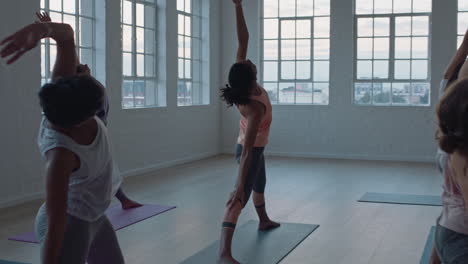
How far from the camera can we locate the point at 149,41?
7.63m

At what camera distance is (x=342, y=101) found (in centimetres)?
891

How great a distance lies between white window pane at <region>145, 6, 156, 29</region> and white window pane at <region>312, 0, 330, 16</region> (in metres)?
2.71

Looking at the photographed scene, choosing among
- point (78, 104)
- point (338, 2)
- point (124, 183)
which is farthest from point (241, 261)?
point (338, 2)

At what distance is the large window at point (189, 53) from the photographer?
8406 millimetres

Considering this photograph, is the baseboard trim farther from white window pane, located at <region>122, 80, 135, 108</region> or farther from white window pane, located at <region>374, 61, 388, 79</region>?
white window pane, located at <region>374, 61, 388, 79</region>

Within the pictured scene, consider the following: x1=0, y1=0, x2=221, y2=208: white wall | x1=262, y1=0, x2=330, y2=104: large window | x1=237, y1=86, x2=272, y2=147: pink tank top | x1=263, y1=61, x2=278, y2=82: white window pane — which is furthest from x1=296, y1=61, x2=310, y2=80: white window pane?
x1=237, y1=86, x2=272, y2=147: pink tank top

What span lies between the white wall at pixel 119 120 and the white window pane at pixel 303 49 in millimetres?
1304

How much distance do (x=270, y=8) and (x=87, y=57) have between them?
12.4 ft

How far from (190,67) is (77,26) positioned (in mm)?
2608

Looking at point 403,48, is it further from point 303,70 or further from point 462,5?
point 303,70

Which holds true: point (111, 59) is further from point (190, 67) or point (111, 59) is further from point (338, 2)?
point (338, 2)

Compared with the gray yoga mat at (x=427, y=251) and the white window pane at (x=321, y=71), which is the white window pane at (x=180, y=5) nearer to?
the white window pane at (x=321, y=71)

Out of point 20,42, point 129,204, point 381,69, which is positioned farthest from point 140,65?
point 20,42

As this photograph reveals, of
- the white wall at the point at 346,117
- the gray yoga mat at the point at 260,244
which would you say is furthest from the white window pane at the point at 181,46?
the gray yoga mat at the point at 260,244
